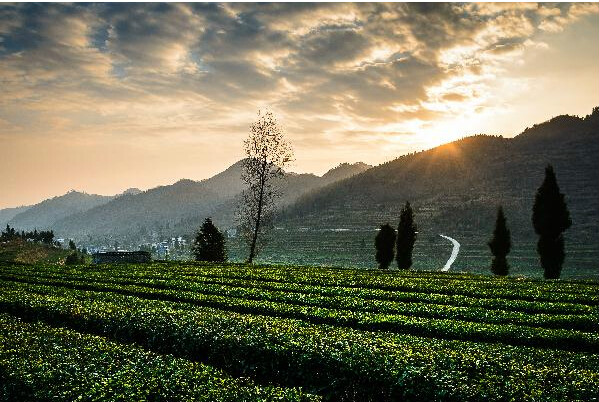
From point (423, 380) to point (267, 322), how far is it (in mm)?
6848

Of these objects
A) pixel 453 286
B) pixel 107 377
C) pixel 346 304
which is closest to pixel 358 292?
pixel 346 304

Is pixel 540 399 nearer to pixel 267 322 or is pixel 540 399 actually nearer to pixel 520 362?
pixel 520 362

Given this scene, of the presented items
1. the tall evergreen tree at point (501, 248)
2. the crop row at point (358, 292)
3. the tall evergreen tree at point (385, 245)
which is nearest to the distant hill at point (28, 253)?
the crop row at point (358, 292)

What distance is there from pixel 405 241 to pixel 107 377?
168ft

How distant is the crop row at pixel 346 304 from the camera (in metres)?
17.6

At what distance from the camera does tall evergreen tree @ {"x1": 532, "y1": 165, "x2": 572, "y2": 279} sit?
46.7 meters

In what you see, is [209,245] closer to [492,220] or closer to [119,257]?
[119,257]

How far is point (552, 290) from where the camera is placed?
2642cm

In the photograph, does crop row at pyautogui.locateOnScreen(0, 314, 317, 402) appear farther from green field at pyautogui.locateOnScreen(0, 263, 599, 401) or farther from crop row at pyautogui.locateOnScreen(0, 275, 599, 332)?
crop row at pyautogui.locateOnScreen(0, 275, 599, 332)

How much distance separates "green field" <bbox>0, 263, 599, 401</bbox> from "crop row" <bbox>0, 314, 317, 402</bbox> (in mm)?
32

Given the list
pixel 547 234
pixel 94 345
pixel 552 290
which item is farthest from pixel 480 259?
pixel 94 345

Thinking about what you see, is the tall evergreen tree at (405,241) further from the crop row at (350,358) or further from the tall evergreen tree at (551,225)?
the crop row at (350,358)

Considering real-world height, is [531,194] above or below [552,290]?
above

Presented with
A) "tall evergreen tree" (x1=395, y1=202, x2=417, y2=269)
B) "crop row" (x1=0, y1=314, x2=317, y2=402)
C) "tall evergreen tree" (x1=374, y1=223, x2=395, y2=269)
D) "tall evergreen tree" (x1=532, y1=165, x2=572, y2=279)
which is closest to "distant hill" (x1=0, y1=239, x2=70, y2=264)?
"tall evergreen tree" (x1=374, y1=223, x2=395, y2=269)
